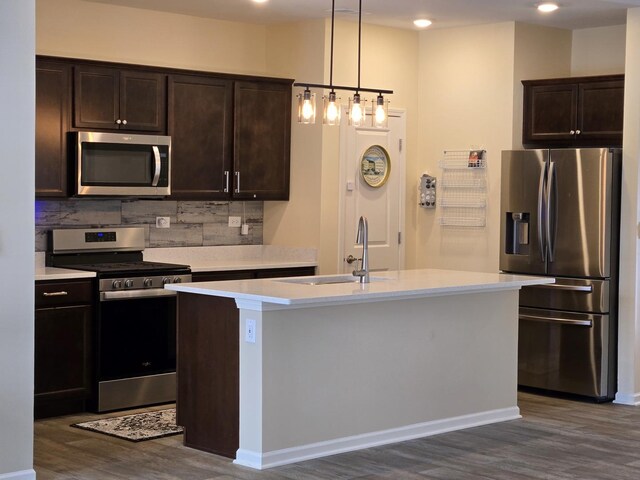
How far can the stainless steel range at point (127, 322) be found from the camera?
645 cm

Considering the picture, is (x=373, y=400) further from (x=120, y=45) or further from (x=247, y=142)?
(x=120, y=45)

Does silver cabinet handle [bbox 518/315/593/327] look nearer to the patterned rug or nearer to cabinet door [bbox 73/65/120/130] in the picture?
the patterned rug

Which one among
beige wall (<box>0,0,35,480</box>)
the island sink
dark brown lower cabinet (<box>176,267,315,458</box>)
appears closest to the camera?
beige wall (<box>0,0,35,480</box>)

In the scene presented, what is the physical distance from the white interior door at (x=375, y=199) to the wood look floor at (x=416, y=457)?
7.13 ft

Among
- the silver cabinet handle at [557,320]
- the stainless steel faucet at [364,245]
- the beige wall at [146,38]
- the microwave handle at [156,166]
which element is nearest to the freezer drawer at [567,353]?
the silver cabinet handle at [557,320]

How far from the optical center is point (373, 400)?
5.68 meters

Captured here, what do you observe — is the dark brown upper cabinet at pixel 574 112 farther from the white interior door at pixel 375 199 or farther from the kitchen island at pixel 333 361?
the kitchen island at pixel 333 361

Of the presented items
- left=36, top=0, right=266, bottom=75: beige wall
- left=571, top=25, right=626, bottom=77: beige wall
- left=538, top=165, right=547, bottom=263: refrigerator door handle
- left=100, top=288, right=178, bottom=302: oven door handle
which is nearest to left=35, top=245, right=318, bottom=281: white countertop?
left=100, top=288, right=178, bottom=302: oven door handle

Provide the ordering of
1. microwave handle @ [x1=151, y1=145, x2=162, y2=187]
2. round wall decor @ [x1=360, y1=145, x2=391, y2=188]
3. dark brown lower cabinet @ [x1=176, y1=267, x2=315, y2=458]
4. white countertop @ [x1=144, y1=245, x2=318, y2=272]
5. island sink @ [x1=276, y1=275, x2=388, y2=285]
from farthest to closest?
round wall decor @ [x1=360, y1=145, x2=391, y2=188] < white countertop @ [x1=144, y1=245, x2=318, y2=272] < microwave handle @ [x1=151, y1=145, x2=162, y2=187] < island sink @ [x1=276, y1=275, x2=388, y2=285] < dark brown lower cabinet @ [x1=176, y1=267, x2=315, y2=458]

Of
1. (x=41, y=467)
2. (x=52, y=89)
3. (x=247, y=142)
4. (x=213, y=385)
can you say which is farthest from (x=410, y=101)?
(x=41, y=467)

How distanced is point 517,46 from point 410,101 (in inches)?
39.3

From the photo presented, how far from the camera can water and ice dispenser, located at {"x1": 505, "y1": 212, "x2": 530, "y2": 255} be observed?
7336 millimetres

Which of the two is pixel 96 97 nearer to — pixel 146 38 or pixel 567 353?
pixel 146 38

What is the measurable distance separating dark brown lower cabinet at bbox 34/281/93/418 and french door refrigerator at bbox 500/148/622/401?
3.07 meters
